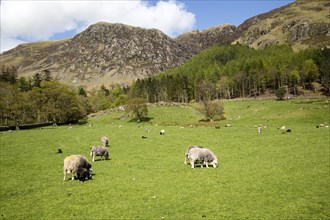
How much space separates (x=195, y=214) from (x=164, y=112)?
93749mm

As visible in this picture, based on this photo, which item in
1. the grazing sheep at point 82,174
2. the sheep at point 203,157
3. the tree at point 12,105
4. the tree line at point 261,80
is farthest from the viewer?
the tree line at point 261,80

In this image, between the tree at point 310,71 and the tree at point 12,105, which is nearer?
the tree at point 12,105

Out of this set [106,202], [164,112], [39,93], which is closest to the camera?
[106,202]

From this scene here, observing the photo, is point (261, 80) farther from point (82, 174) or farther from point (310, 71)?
point (82, 174)

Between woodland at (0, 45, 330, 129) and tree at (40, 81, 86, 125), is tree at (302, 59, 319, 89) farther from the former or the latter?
tree at (40, 81, 86, 125)

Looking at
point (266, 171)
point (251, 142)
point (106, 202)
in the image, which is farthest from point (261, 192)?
point (251, 142)

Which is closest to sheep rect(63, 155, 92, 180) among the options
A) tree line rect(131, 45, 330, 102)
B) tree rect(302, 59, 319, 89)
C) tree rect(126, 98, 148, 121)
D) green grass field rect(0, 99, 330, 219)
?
green grass field rect(0, 99, 330, 219)

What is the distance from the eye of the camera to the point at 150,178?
24.0 metres

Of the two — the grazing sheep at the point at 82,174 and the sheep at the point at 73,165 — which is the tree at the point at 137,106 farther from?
the grazing sheep at the point at 82,174

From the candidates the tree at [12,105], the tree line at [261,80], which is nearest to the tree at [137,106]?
the tree at [12,105]

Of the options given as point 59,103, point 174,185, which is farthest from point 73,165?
point 59,103

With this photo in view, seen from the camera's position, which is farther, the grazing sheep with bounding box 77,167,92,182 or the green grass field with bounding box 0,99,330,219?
the grazing sheep with bounding box 77,167,92,182

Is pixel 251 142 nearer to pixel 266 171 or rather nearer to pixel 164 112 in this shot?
pixel 266 171

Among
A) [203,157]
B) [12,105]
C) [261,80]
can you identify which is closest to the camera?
[203,157]
